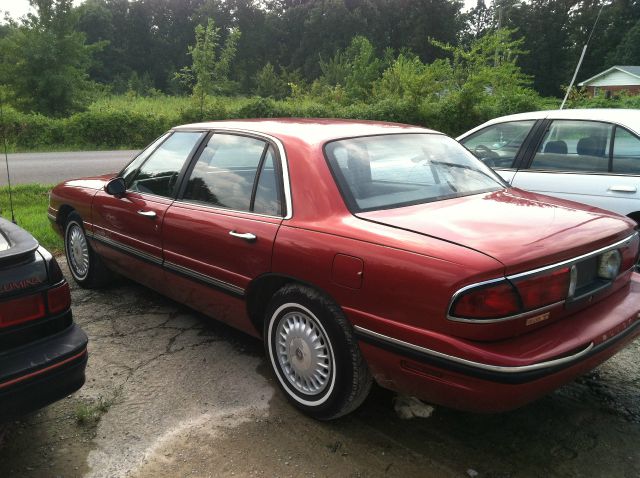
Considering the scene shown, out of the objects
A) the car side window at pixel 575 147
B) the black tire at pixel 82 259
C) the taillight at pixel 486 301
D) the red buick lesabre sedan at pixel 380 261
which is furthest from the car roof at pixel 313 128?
the car side window at pixel 575 147

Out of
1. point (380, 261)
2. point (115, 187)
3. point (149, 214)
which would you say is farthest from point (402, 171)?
point (115, 187)

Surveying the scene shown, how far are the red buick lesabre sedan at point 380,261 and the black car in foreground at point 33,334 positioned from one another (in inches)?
38.0

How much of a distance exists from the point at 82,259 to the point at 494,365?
3.90m

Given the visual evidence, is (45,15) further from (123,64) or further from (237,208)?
(123,64)

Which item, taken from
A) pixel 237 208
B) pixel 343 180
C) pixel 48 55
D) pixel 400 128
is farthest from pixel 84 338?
pixel 48 55

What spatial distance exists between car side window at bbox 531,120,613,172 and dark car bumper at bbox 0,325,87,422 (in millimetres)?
4200

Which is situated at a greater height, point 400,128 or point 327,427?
point 400,128

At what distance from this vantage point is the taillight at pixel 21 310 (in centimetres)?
224

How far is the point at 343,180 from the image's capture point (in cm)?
278

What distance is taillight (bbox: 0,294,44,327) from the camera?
88.1 inches

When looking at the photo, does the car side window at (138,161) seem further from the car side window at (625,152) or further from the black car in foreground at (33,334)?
the car side window at (625,152)

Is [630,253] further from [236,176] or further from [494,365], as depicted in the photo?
[236,176]

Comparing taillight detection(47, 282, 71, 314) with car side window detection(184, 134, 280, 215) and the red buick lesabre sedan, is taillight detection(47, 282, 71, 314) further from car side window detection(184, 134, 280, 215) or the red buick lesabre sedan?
car side window detection(184, 134, 280, 215)

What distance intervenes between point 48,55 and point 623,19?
59490mm
